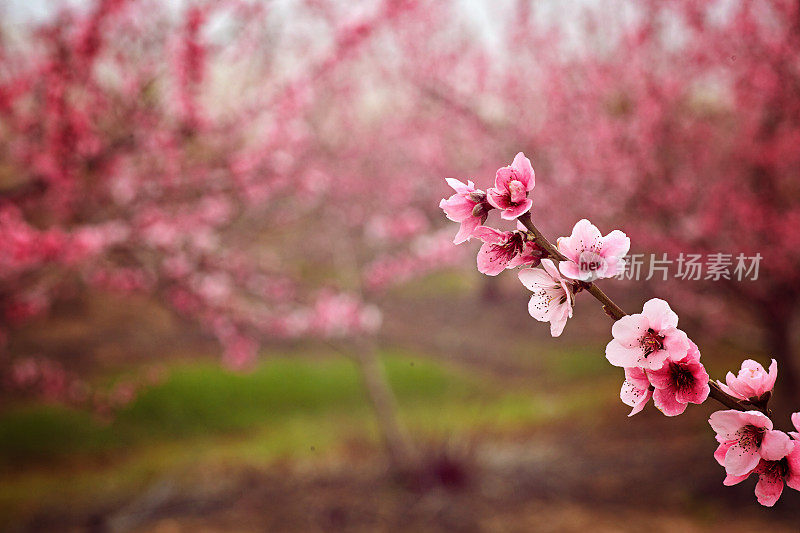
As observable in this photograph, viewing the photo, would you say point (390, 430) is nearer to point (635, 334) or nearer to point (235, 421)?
point (235, 421)

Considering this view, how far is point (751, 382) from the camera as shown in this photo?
0.78m

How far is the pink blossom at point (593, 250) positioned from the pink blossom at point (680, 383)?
145mm

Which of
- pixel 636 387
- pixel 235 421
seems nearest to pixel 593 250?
pixel 636 387

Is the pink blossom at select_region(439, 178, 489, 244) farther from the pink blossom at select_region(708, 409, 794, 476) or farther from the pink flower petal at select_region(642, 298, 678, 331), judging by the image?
the pink blossom at select_region(708, 409, 794, 476)

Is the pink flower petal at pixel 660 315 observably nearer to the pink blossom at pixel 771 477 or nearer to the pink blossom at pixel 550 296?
the pink blossom at pixel 550 296

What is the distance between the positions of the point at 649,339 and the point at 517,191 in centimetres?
26

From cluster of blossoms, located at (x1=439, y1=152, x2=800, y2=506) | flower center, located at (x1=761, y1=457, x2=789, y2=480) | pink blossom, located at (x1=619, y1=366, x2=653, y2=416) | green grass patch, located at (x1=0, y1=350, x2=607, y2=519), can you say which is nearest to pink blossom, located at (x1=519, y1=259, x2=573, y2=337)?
cluster of blossoms, located at (x1=439, y1=152, x2=800, y2=506)

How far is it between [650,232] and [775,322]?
1.12 metres

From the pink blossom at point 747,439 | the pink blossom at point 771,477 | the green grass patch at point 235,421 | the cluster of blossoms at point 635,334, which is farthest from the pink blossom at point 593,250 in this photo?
the green grass patch at point 235,421

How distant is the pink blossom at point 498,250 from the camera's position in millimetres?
789

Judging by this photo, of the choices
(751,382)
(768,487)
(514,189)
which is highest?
(514,189)

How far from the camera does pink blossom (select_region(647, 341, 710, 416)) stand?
748mm

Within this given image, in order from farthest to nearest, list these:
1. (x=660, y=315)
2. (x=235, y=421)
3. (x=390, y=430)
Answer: (x=235, y=421) < (x=390, y=430) < (x=660, y=315)

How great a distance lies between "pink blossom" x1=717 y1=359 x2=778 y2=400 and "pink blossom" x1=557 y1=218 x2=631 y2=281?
0.75ft
